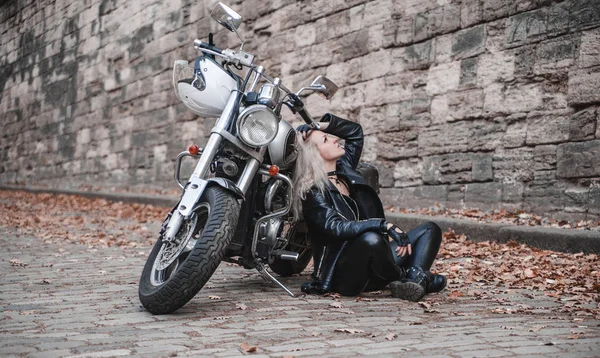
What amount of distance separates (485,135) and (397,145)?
1392mm

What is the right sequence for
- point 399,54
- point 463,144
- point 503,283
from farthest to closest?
point 399,54, point 463,144, point 503,283

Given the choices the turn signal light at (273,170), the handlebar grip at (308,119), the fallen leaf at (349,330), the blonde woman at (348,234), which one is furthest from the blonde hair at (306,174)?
the fallen leaf at (349,330)

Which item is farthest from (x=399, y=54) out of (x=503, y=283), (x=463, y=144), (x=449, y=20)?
(x=503, y=283)

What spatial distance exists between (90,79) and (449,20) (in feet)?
35.5

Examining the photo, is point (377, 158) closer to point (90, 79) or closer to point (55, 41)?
point (90, 79)

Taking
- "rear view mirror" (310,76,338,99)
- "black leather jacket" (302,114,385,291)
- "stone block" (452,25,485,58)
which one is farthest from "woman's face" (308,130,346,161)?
"stone block" (452,25,485,58)

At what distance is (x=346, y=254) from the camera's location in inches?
173

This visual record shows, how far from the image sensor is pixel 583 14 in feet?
23.5

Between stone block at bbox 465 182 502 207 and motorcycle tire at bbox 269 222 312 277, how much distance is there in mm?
3316

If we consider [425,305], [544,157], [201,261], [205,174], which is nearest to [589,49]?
[544,157]

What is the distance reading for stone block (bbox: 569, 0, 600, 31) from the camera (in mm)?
7055

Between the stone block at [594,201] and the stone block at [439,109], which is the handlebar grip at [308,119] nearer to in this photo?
the stone block at [594,201]

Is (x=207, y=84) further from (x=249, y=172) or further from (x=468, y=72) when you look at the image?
(x=468, y=72)

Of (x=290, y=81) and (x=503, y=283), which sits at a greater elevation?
(x=290, y=81)
